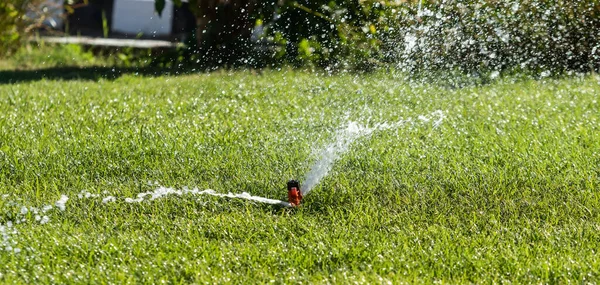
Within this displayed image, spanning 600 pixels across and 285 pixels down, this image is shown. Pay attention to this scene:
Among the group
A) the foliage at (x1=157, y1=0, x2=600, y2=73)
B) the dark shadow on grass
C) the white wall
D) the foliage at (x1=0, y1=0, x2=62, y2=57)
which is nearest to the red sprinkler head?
the foliage at (x1=157, y1=0, x2=600, y2=73)

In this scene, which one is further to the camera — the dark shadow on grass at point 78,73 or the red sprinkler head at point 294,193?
the dark shadow on grass at point 78,73

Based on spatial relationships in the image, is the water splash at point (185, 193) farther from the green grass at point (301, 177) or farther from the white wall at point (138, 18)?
the white wall at point (138, 18)

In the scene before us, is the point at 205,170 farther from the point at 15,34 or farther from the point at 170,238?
the point at 15,34

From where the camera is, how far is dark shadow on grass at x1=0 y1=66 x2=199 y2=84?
6258 millimetres

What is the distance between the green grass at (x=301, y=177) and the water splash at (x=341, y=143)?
0.05 meters

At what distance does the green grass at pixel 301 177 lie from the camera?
295 cm

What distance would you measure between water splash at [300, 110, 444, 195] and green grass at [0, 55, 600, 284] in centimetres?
5

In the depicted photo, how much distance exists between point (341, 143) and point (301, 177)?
1.64 ft

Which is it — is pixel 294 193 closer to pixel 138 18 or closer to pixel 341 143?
pixel 341 143

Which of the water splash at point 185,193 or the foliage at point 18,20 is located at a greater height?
the water splash at point 185,193

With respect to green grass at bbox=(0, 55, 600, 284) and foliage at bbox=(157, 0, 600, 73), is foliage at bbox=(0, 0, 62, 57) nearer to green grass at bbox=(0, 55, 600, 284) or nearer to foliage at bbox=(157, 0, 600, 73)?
green grass at bbox=(0, 55, 600, 284)

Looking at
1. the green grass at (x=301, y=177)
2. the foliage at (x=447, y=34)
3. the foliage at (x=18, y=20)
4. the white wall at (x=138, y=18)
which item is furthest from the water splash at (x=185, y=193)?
the white wall at (x=138, y=18)

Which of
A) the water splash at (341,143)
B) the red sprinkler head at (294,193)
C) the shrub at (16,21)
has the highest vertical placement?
the red sprinkler head at (294,193)

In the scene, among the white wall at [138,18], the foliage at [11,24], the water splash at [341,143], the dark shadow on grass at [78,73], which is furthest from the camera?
the white wall at [138,18]
